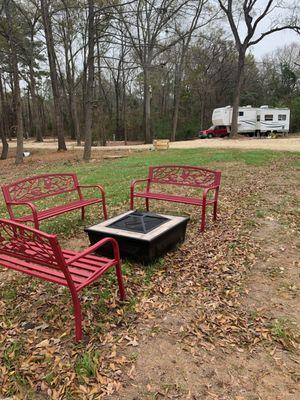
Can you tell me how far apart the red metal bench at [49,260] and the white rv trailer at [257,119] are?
28438 mm

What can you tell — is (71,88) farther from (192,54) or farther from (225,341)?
(225,341)

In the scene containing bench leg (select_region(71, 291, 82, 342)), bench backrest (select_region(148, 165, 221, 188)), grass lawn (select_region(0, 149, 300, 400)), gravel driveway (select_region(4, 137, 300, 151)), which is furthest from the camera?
gravel driveway (select_region(4, 137, 300, 151))

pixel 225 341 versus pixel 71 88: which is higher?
pixel 71 88

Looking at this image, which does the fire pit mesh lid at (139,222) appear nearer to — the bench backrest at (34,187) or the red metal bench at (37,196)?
the red metal bench at (37,196)

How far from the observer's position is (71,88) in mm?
29641

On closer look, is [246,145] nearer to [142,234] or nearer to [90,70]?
[90,70]

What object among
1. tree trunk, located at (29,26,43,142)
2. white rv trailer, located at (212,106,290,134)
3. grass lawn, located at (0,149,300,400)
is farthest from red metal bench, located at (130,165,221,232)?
white rv trailer, located at (212,106,290,134)

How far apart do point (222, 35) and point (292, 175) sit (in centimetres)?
2947

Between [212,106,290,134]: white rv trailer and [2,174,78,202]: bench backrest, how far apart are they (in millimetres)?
25912

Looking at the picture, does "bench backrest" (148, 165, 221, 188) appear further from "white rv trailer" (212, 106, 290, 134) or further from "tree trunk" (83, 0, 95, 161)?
"white rv trailer" (212, 106, 290, 134)

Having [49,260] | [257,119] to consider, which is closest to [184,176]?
[49,260]

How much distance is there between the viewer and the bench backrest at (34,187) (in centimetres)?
460

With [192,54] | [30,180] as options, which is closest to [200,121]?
[192,54]

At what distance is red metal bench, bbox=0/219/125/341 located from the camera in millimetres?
2244
